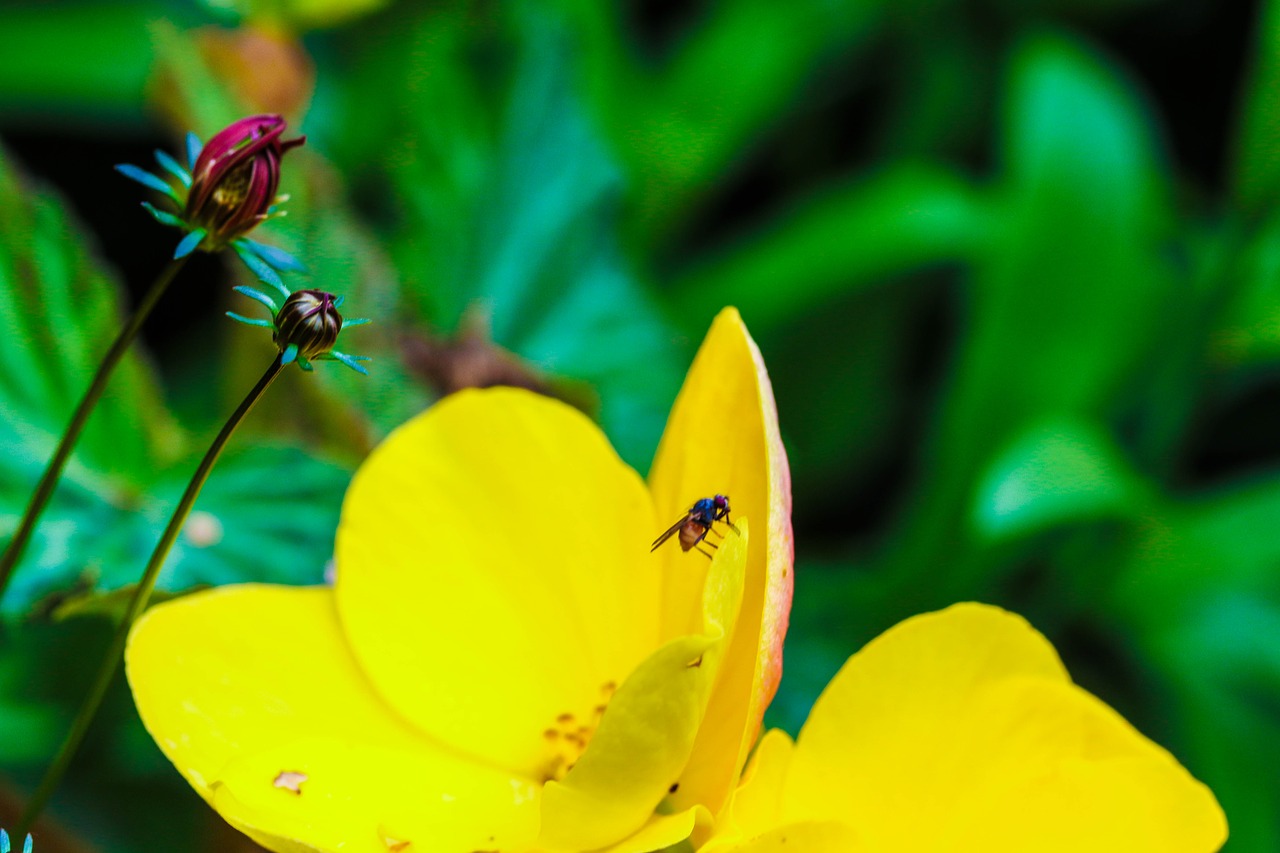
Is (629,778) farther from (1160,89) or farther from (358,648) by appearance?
(1160,89)

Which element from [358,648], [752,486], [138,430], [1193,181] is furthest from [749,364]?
[1193,181]

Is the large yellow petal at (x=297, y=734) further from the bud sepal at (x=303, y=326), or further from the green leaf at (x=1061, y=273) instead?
the green leaf at (x=1061, y=273)

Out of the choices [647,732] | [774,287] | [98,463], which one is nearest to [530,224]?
[774,287]

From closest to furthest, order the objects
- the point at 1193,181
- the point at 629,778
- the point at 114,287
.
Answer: the point at 629,778
the point at 114,287
the point at 1193,181

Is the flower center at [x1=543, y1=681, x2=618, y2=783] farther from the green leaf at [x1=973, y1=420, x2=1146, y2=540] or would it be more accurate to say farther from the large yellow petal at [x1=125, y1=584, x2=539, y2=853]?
the green leaf at [x1=973, y1=420, x2=1146, y2=540]

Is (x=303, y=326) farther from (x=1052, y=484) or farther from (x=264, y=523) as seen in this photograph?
(x=1052, y=484)

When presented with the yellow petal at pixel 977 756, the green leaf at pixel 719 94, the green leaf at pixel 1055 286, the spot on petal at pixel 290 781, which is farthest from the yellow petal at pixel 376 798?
the green leaf at pixel 719 94
